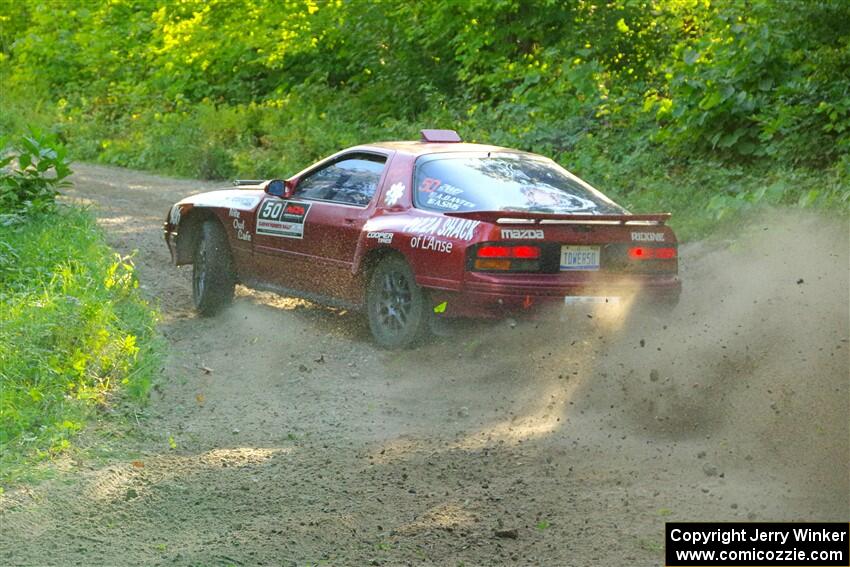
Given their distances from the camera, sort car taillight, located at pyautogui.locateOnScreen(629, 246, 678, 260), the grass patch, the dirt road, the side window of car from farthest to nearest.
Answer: the side window of car → car taillight, located at pyautogui.locateOnScreen(629, 246, 678, 260) → the grass patch → the dirt road

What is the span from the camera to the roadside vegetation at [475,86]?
43.7 ft

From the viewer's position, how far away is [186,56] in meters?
24.8

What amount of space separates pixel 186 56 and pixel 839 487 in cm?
2112

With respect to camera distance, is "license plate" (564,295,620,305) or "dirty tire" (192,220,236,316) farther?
"dirty tire" (192,220,236,316)

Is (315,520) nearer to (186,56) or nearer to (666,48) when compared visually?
(666,48)

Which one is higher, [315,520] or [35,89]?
[35,89]

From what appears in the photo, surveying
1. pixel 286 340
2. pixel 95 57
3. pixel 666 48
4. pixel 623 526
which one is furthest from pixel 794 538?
pixel 95 57

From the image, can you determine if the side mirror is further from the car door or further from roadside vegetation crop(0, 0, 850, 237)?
roadside vegetation crop(0, 0, 850, 237)

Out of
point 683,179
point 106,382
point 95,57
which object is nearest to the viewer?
point 106,382

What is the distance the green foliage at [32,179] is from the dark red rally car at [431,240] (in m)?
1.68

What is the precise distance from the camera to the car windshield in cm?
857

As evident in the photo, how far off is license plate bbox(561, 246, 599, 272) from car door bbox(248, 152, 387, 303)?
1.71m

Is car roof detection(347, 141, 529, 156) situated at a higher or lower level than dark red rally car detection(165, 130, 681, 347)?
higher

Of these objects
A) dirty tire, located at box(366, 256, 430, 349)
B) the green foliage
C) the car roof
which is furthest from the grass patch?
the car roof
